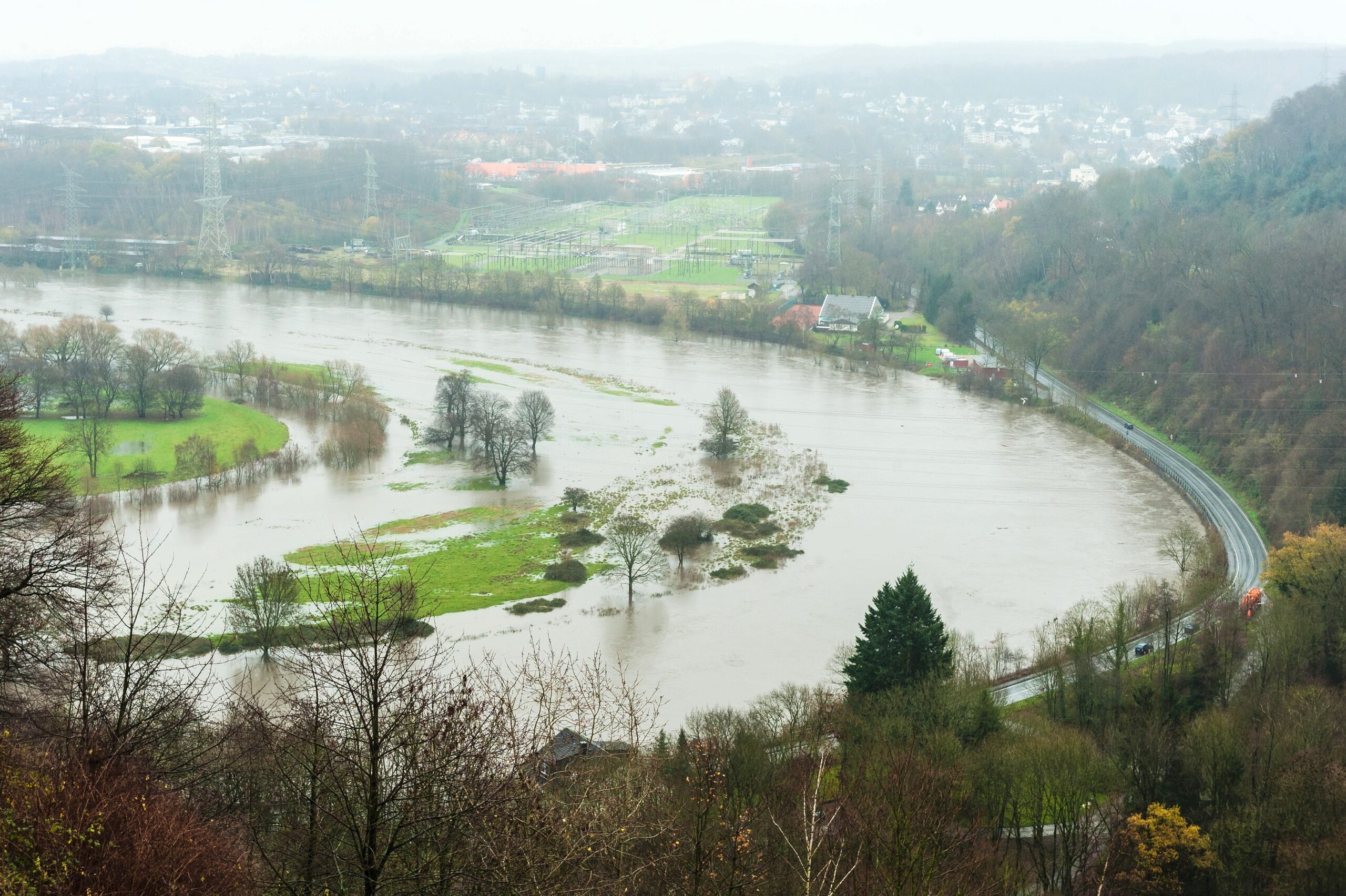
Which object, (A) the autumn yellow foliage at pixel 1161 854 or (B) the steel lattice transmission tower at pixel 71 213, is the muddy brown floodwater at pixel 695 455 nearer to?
(A) the autumn yellow foliage at pixel 1161 854

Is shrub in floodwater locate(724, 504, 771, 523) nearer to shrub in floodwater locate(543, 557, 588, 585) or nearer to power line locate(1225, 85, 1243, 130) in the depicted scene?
shrub in floodwater locate(543, 557, 588, 585)

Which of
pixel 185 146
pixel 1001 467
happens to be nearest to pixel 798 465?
pixel 1001 467

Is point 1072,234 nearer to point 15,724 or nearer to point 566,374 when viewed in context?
point 566,374

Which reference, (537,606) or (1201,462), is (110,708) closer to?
(537,606)

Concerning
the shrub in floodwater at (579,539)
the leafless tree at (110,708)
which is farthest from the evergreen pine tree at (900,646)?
the leafless tree at (110,708)

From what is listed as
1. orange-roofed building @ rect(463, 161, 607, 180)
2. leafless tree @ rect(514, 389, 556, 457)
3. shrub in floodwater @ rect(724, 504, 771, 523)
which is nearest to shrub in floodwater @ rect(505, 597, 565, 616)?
shrub in floodwater @ rect(724, 504, 771, 523)

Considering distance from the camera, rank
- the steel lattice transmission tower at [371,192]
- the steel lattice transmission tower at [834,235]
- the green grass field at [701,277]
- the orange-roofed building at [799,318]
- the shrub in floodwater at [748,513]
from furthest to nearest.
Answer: the steel lattice transmission tower at [371,192]
the steel lattice transmission tower at [834,235]
the green grass field at [701,277]
the orange-roofed building at [799,318]
the shrub in floodwater at [748,513]

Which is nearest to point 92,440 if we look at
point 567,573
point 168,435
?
point 168,435
